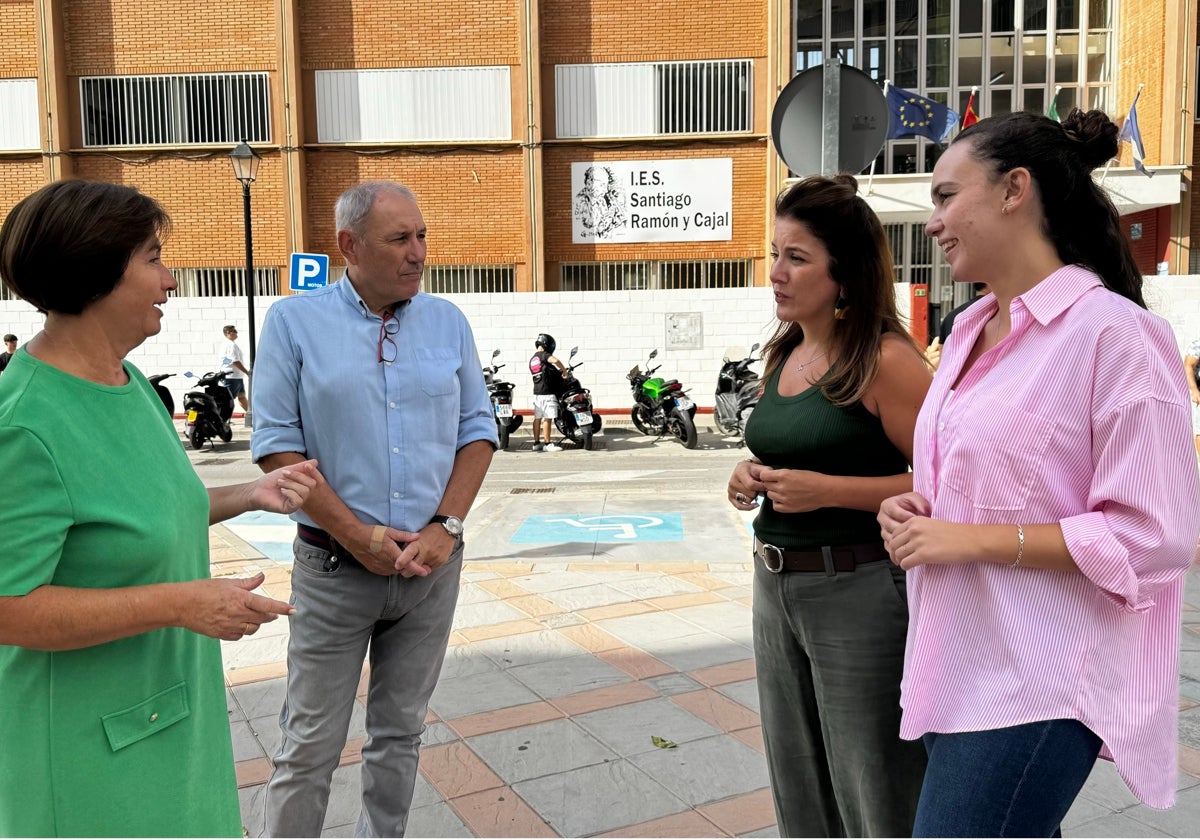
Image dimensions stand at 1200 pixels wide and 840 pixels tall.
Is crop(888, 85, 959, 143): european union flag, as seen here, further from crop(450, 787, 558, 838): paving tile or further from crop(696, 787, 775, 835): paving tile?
crop(450, 787, 558, 838): paving tile

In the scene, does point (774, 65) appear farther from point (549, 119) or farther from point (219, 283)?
point (219, 283)

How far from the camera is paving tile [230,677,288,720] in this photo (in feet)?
13.7

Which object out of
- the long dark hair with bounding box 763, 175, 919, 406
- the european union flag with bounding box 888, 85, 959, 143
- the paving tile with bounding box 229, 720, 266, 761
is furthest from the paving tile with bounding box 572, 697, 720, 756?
the european union flag with bounding box 888, 85, 959, 143

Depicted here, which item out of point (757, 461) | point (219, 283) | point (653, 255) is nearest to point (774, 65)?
point (653, 255)

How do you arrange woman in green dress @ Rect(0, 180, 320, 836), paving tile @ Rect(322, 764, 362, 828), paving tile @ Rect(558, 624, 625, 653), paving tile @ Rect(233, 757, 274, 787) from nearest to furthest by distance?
woman in green dress @ Rect(0, 180, 320, 836) → paving tile @ Rect(322, 764, 362, 828) → paving tile @ Rect(233, 757, 274, 787) → paving tile @ Rect(558, 624, 625, 653)

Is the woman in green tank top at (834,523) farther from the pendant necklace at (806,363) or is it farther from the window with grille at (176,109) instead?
the window with grille at (176,109)

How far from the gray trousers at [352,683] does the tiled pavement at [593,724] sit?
0.49m

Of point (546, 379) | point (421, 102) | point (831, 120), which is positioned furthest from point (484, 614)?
point (421, 102)

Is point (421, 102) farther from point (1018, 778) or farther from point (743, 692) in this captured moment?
point (1018, 778)

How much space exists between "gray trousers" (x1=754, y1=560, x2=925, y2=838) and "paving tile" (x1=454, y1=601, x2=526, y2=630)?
123 inches

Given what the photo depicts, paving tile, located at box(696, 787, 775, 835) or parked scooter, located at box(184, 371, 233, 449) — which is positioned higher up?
paving tile, located at box(696, 787, 775, 835)

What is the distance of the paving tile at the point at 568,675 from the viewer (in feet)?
14.3

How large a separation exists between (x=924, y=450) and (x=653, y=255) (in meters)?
18.0

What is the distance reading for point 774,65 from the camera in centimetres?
1902
